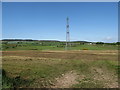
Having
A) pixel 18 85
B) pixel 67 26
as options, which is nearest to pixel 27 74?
pixel 18 85

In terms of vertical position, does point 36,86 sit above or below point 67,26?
below

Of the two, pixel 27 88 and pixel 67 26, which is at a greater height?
pixel 67 26

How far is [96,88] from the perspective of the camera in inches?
198

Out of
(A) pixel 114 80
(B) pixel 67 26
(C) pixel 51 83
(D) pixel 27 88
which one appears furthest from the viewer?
(B) pixel 67 26

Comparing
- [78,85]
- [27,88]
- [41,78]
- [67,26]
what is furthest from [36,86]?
[67,26]

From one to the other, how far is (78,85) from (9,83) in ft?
7.10

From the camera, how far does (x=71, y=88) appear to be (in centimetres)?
500

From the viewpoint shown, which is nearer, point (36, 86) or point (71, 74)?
point (36, 86)

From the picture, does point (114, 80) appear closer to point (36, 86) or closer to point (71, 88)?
point (71, 88)

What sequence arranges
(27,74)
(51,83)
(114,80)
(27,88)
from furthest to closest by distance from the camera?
(27,74)
(114,80)
(51,83)
(27,88)

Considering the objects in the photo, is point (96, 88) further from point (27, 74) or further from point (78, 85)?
point (27, 74)

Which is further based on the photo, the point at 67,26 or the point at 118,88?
the point at 67,26

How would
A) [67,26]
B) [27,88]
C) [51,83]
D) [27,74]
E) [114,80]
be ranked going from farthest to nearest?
[67,26], [27,74], [114,80], [51,83], [27,88]

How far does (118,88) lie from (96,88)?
27.6 inches
